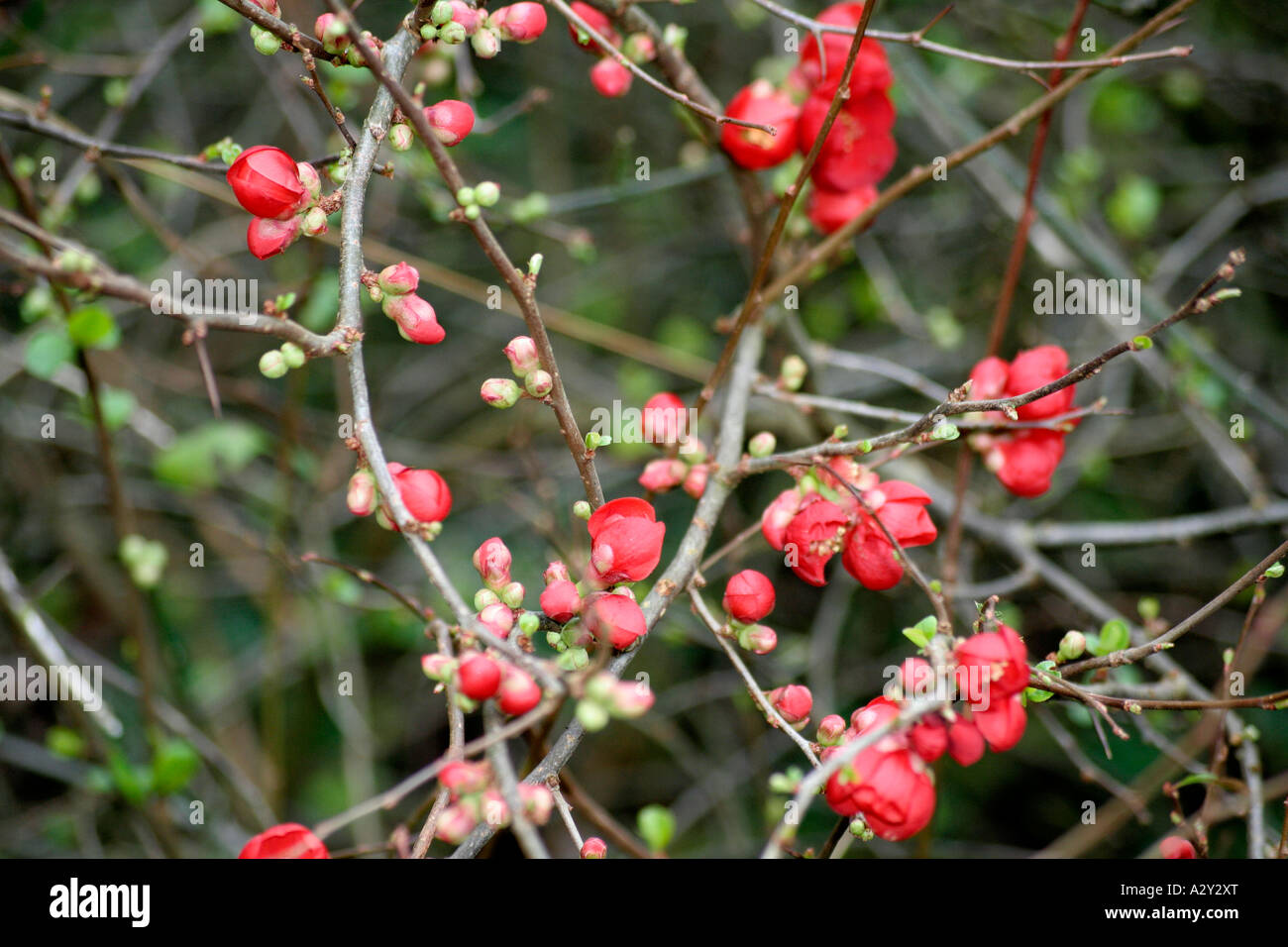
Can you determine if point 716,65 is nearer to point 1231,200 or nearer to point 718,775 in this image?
point 1231,200

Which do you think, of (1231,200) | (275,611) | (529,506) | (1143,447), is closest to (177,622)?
(275,611)

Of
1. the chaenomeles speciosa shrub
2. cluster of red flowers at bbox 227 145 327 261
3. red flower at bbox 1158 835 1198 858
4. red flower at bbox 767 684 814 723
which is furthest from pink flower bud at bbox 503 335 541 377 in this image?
red flower at bbox 1158 835 1198 858

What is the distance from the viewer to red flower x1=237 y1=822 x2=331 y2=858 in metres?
0.83

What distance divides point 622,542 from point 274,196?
1.59 feet

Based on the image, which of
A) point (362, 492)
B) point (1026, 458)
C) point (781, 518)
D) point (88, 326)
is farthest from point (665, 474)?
point (88, 326)

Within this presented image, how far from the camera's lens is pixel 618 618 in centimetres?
85

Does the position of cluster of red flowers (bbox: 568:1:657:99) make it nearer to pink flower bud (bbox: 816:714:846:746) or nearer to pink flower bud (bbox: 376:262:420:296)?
pink flower bud (bbox: 376:262:420:296)

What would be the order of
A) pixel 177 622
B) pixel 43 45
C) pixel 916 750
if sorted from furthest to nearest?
pixel 177 622
pixel 43 45
pixel 916 750

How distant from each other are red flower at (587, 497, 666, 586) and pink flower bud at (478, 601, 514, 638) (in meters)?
0.10

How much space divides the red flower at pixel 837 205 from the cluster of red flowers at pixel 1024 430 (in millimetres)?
354

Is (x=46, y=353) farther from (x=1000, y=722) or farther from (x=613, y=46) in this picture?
(x=1000, y=722)

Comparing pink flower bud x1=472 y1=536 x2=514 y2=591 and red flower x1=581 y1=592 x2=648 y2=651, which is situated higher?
pink flower bud x1=472 y1=536 x2=514 y2=591

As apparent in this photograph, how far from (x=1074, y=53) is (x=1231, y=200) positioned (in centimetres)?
52
